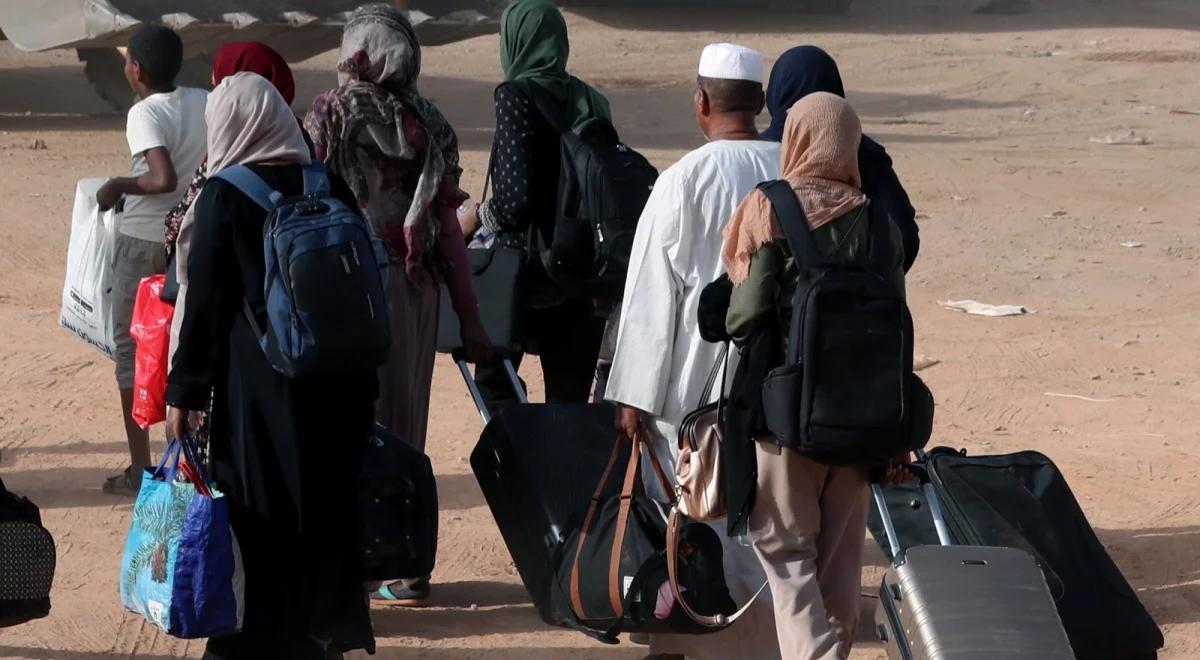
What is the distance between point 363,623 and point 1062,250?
7069mm

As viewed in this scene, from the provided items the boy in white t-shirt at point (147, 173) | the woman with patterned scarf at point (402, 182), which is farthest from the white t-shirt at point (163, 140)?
the woman with patterned scarf at point (402, 182)

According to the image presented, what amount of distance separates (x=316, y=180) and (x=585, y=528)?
101 centimetres

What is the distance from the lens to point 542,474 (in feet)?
14.3

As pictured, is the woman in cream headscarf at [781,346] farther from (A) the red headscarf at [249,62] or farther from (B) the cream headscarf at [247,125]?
(A) the red headscarf at [249,62]

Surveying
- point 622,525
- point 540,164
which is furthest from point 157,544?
point 540,164

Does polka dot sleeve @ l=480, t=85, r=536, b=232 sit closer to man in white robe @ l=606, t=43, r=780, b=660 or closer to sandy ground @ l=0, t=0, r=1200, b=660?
man in white robe @ l=606, t=43, r=780, b=660

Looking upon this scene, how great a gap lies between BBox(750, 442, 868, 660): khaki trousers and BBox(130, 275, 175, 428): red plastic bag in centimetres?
171

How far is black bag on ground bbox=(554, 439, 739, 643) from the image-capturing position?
3.97 meters

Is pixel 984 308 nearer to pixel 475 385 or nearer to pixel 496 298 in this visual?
pixel 496 298

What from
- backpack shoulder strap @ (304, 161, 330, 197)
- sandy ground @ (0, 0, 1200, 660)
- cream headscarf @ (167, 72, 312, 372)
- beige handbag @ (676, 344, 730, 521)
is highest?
cream headscarf @ (167, 72, 312, 372)

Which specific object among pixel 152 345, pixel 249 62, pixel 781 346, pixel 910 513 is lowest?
pixel 910 513

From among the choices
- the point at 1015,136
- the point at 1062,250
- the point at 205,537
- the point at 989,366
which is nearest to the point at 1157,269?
the point at 1062,250

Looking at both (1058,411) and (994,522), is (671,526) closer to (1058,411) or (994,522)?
(994,522)

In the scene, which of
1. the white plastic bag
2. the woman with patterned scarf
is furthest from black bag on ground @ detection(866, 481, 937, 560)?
the white plastic bag
